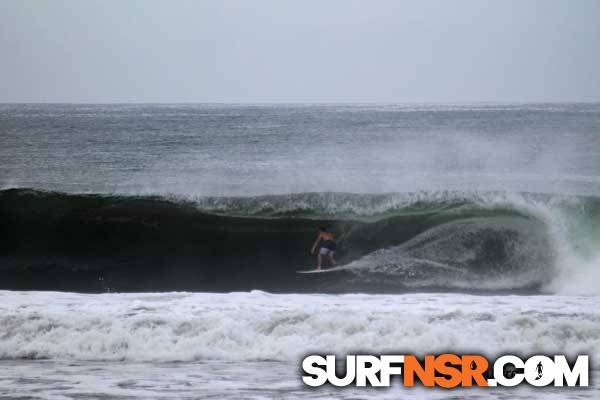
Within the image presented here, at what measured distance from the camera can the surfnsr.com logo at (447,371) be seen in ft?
20.2

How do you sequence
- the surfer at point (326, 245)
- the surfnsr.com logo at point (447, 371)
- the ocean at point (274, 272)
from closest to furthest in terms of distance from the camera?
the surfnsr.com logo at point (447, 371), the ocean at point (274, 272), the surfer at point (326, 245)

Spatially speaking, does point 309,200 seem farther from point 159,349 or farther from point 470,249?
point 159,349

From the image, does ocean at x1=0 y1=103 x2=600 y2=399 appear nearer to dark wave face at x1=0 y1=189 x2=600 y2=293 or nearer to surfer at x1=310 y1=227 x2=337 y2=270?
dark wave face at x1=0 y1=189 x2=600 y2=293

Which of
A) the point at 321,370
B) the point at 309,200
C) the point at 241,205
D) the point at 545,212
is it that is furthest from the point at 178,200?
the point at 321,370

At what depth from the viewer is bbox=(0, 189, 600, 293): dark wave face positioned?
11242mm

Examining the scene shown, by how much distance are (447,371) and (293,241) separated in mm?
6934

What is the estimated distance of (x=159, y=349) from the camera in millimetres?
7348

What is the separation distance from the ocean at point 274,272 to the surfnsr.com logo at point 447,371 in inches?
6.8

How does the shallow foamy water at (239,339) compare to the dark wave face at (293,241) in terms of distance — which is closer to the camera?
the shallow foamy water at (239,339)

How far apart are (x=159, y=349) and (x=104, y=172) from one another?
16.2 metres

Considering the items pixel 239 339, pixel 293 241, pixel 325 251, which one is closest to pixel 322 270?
pixel 325 251

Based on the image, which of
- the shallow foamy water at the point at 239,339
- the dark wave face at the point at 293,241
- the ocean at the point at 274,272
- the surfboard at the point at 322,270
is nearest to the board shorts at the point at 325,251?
the dark wave face at the point at 293,241

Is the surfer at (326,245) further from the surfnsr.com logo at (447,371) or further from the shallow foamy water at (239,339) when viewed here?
the surfnsr.com logo at (447,371)

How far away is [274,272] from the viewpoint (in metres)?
11.9
